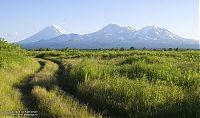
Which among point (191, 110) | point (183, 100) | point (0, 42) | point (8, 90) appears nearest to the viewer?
point (191, 110)

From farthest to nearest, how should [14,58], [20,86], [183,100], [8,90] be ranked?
1. [14,58]
2. [20,86]
3. [8,90]
4. [183,100]

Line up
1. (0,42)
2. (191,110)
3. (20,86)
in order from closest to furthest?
(191,110)
(20,86)
(0,42)

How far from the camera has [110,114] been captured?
1291 cm

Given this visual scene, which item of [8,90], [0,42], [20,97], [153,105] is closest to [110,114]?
[153,105]

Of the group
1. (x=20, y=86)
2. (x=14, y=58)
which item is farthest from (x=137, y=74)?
(x=14, y=58)

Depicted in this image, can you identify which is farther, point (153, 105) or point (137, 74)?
point (137, 74)

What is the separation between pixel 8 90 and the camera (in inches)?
637

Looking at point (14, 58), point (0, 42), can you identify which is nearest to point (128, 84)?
point (14, 58)

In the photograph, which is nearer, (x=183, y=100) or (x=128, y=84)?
(x=183, y=100)

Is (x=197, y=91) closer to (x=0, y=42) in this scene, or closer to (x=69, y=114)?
(x=69, y=114)

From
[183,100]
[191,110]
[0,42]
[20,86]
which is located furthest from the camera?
[0,42]

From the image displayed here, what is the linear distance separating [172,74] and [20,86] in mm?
7324

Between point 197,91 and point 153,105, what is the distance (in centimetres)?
169

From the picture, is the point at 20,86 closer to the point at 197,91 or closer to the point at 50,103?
the point at 50,103
